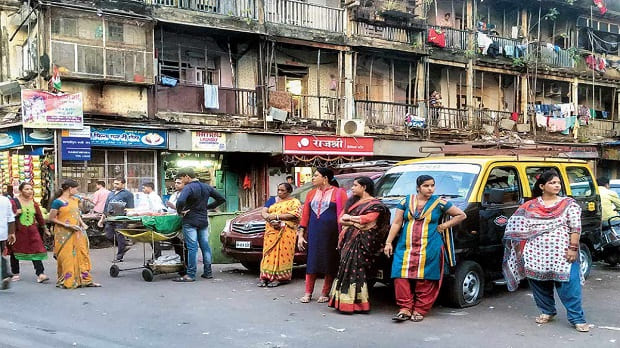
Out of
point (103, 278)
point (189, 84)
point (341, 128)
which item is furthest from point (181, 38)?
point (103, 278)

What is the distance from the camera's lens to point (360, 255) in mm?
6801

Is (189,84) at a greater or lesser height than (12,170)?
greater

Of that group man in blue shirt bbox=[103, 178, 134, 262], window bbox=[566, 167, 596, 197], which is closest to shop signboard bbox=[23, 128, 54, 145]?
man in blue shirt bbox=[103, 178, 134, 262]

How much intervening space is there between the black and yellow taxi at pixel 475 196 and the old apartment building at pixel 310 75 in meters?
1.28

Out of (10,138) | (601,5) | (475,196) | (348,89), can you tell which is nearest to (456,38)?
(348,89)

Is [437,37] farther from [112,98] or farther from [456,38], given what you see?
[112,98]

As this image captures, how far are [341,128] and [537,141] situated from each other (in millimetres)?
10238

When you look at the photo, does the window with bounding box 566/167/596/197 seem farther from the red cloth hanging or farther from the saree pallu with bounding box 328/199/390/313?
the red cloth hanging

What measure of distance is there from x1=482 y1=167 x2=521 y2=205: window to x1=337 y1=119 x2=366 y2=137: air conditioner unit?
520 inches

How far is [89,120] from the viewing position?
1627cm

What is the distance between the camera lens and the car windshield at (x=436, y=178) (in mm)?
7484

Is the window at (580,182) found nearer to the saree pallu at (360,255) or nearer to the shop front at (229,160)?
the saree pallu at (360,255)

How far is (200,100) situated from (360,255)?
1290 cm

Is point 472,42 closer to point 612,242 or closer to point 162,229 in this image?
point 612,242
